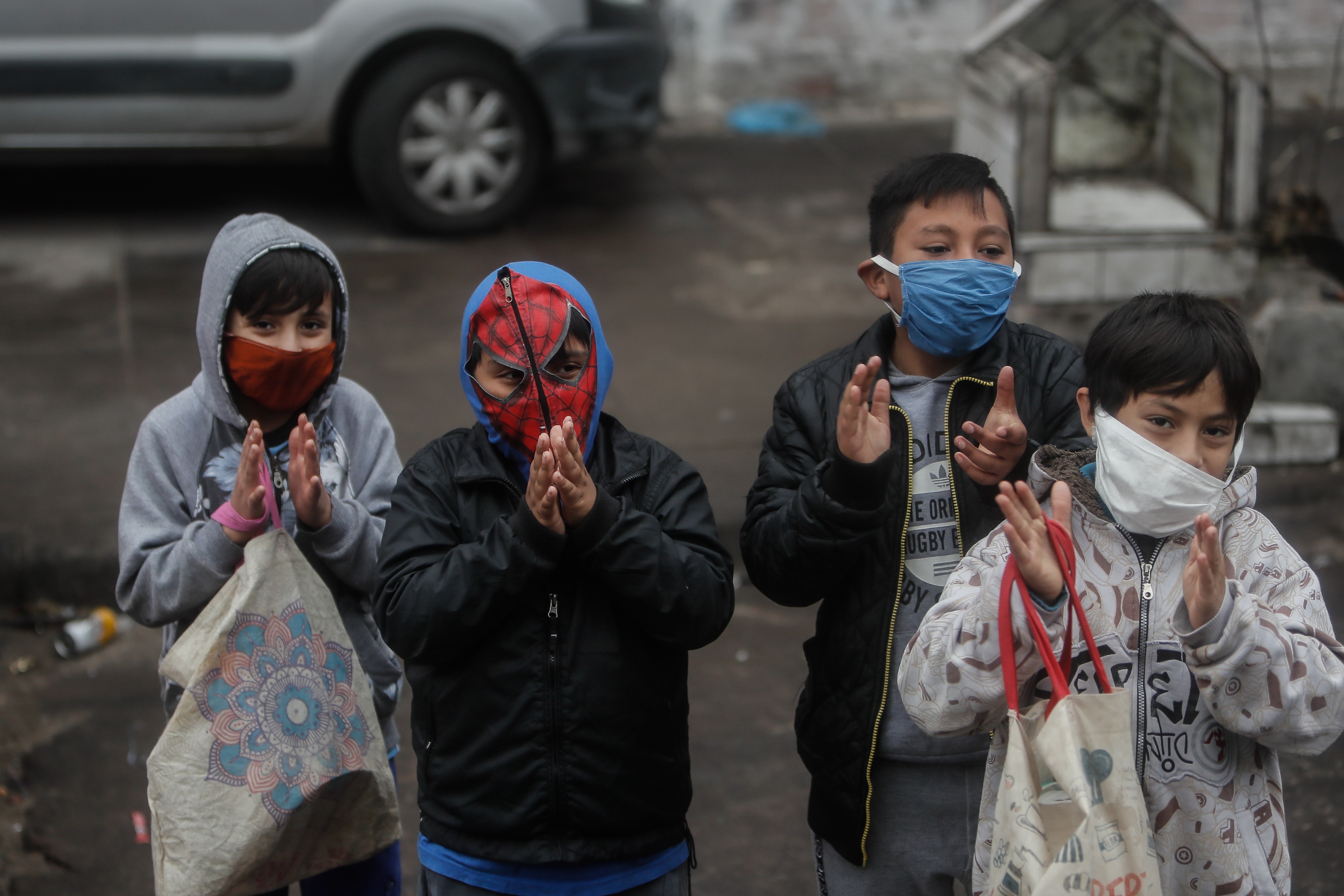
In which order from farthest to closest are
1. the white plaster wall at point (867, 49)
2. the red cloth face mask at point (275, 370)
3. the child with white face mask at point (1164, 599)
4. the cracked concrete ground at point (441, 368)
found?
the white plaster wall at point (867, 49)
the cracked concrete ground at point (441, 368)
the red cloth face mask at point (275, 370)
the child with white face mask at point (1164, 599)

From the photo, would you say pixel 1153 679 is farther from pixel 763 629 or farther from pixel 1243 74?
pixel 1243 74

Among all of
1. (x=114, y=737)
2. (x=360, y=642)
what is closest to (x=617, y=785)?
(x=360, y=642)

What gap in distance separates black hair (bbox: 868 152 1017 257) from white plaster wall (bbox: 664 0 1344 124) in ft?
25.9

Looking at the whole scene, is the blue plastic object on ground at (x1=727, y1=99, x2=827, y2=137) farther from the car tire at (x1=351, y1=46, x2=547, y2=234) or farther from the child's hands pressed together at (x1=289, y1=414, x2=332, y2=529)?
the child's hands pressed together at (x1=289, y1=414, x2=332, y2=529)

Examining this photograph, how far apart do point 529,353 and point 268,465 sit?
0.59 m

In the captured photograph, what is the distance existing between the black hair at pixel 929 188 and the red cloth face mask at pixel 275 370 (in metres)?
1.05

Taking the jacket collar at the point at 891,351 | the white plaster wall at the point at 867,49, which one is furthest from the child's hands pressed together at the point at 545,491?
the white plaster wall at the point at 867,49

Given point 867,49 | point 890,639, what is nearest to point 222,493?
point 890,639

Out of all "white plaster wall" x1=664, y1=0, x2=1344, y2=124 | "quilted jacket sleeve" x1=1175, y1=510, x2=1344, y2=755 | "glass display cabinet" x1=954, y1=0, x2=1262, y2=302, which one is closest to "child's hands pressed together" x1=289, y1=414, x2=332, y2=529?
"quilted jacket sleeve" x1=1175, y1=510, x2=1344, y2=755

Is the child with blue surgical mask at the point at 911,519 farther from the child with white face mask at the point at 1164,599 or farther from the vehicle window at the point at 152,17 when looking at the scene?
the vehicle window at the point at 152,17

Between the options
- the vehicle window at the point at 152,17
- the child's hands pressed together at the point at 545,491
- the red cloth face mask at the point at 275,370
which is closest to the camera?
the child's hands pressed together at the point at 545,491

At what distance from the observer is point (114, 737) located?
159 inches

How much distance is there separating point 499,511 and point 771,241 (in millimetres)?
5561

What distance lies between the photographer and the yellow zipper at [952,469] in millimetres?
2363
